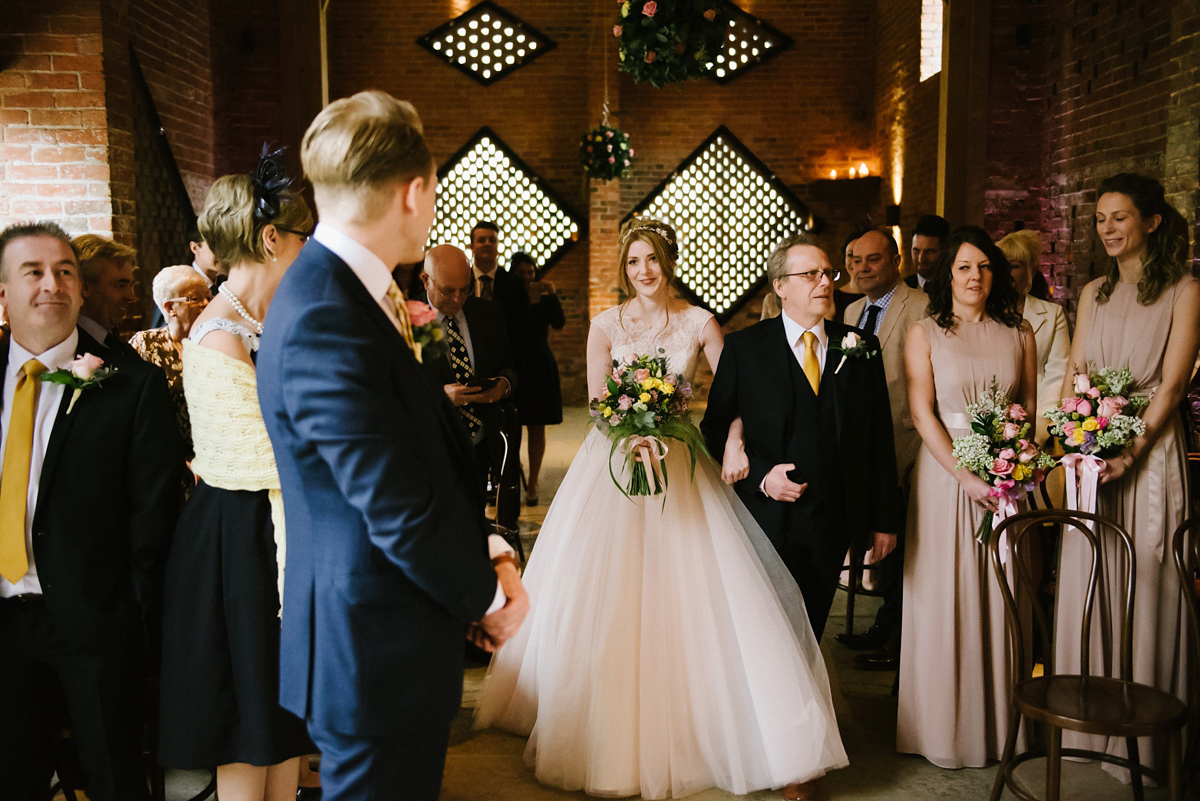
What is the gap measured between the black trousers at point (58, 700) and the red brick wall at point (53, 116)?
8.16ft

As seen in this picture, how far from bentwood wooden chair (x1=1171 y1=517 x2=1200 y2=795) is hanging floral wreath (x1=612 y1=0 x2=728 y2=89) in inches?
102

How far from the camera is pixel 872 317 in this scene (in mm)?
4113

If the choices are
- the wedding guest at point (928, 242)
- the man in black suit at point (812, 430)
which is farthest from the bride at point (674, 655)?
the wedding guest at point (928, 242)

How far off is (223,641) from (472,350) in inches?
84.9

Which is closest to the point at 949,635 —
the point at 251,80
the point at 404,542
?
the point at 404,542

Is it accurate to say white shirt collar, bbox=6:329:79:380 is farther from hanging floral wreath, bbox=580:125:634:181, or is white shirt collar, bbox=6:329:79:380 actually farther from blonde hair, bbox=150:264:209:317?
hanging floral wreath, bbox=580:125:634:181

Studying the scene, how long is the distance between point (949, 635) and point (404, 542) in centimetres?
207

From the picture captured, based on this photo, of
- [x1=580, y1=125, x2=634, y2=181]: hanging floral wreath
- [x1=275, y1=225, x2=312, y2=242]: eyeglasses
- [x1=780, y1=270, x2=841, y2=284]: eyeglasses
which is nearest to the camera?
[x1=275, y1=225, x2=312, y2=242]: eyeglasses

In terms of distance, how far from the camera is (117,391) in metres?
2.09

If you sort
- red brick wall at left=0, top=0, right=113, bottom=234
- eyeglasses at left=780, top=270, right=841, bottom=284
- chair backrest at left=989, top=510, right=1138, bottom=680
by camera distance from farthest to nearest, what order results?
1. red brick wall at left=0, top=0, right=113, bottom=234
2. eyeglasses at left=780, top=270, right=841, bottom=284
3. chair backrest at left=989, top=510, right=1138, bottom=680

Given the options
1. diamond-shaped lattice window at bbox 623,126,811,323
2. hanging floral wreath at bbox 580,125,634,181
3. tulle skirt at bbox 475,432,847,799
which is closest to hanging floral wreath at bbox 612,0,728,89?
tulle skirt at bbox 475,432,847,799

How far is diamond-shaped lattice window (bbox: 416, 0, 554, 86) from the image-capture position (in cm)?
1019

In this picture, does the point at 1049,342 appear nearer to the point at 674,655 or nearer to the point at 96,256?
the point at 674,655

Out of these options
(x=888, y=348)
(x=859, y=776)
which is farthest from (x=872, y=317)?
(x=859, y=776)
